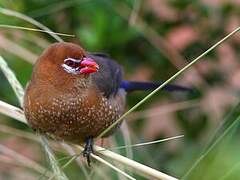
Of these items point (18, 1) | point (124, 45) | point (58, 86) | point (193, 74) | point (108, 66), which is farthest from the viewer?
point (193, 74)

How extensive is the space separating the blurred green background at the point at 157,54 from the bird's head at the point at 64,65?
0.58 metres

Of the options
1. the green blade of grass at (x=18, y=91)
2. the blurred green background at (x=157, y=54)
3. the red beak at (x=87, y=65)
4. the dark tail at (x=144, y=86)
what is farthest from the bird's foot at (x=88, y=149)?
the dark tail at (x=144, y=86)

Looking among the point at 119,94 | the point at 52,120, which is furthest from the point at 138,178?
the point at 52,120

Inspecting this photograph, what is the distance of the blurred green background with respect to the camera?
293cm

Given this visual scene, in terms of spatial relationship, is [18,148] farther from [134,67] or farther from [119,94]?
[119,94]

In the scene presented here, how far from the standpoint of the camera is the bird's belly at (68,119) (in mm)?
2148

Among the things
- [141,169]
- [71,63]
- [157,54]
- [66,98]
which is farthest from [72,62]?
[157,54]

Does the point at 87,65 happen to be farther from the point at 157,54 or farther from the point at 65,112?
the point at 157,54

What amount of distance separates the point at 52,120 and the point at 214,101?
1593 mm

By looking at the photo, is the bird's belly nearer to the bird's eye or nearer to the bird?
the bird

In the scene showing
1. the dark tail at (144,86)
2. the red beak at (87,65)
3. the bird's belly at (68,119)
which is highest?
the dark tail at (144,86)

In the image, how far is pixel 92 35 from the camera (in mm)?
2965

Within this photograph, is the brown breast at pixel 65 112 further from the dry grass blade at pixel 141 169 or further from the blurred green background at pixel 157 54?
the blurred green background at pixel 157 54

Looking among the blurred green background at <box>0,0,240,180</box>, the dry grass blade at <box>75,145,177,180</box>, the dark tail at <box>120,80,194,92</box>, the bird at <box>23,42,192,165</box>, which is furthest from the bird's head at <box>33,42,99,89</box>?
the dark tail at <box>120,80,194,92</box>
